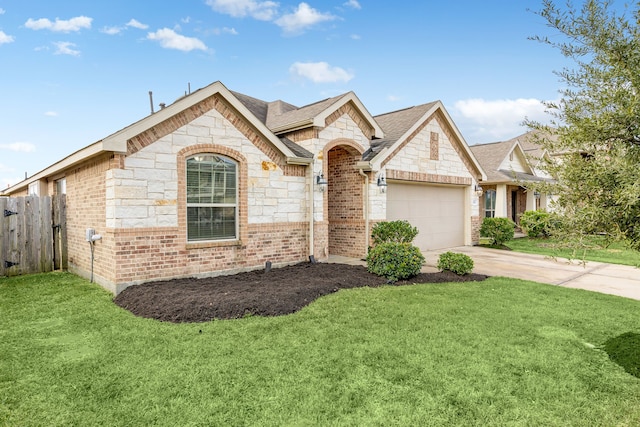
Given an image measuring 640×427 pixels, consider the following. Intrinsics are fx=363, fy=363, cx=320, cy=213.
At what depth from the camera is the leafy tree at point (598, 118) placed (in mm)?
3326

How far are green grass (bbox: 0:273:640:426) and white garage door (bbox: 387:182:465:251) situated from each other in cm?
700

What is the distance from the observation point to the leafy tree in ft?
10.9

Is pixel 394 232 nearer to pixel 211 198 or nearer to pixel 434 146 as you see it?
pixel 434 146

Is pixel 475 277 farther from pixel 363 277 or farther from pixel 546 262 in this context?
pixel 546 262

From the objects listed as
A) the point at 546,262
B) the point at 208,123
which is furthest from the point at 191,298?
the point at 546,262

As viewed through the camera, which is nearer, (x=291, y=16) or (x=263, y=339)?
(x=263, y=339)

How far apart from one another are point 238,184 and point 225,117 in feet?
5.33

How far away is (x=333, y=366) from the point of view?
4113 millimetres

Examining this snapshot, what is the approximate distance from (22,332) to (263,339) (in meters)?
3.59

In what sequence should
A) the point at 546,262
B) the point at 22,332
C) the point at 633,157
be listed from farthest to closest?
the point at 546,262, the point at 22,332, the point at 633,157

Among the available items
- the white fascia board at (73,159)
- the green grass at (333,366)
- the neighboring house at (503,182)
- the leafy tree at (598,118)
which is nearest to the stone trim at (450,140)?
the neighboring house at (503,182)

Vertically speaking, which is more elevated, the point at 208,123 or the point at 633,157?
the point at 208,123

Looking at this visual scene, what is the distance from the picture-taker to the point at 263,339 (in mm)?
4930

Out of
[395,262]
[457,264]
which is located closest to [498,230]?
[457,264]
